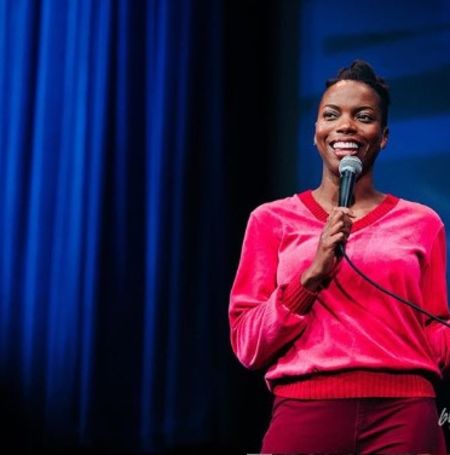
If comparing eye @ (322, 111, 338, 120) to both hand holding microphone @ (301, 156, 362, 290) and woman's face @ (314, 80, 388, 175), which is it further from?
hand holding microphone @ (301, 156, 362, 290)

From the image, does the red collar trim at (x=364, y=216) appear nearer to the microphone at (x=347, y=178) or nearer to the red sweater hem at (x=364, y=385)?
the microphone at (x=347, y=178)

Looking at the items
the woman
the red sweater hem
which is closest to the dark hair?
the woman

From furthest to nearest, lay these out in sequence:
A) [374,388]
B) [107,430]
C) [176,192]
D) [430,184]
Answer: [176,192], [107,430], [430,184], [374,388]

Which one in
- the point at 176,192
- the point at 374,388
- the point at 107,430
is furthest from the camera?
the point at 176,192

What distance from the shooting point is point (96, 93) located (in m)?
2.65

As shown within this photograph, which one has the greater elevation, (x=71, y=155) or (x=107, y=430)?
(x=71, y=155)

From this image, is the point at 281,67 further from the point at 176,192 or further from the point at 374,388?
the point at 374,388

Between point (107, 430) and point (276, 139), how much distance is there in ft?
3.47

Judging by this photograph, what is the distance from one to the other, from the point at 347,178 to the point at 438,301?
11.6 inches

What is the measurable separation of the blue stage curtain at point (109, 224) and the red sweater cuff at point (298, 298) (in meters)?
1.25

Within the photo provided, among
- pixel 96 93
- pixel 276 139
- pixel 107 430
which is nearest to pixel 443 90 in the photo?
pixel 276 139

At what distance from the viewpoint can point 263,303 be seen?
1.50 metres

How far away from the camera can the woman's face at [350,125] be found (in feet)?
5.09

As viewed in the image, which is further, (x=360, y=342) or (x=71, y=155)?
(x=71, y=155)
